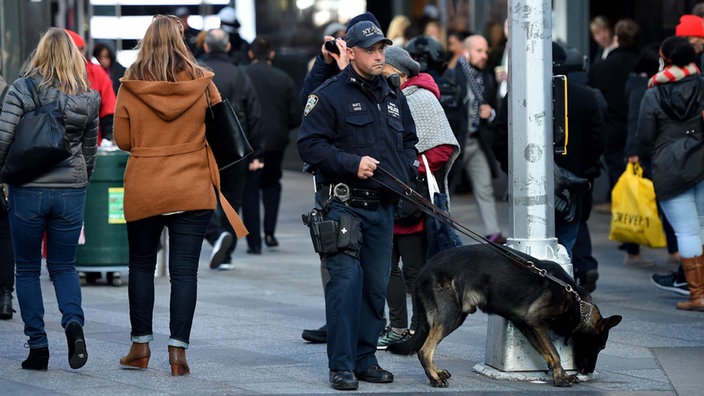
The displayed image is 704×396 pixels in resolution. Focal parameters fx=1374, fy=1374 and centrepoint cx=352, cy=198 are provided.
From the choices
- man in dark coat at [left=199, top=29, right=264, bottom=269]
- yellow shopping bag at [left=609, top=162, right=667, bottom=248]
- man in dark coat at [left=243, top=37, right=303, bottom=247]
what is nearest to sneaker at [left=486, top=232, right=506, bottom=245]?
yellow shopping bag at [left=609, top=162, right=667, bottom=248]

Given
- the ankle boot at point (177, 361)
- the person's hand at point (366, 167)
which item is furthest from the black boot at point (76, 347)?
the person's hand at point (366, 167)

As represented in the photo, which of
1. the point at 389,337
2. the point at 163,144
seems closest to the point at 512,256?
the point at 389,337

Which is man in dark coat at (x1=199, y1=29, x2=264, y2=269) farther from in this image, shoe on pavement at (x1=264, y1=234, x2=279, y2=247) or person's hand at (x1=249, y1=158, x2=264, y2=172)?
shoe on pavement at (x1=264, y1=234, x2=279, y2=247)

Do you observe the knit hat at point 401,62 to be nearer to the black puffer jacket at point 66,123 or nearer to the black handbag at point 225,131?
the black handbag at point 225,131

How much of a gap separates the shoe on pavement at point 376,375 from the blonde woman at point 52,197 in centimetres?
152

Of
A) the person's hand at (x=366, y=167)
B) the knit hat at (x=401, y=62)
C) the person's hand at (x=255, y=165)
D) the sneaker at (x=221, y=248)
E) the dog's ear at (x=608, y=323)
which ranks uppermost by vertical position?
the knit hat at (x=401, y=62)

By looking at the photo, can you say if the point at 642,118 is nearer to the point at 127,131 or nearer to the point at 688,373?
the point at 688,373

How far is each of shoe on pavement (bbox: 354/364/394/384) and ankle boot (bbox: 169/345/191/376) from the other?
94 centimetres

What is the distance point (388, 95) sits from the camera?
23.1ft

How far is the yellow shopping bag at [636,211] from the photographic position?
1093 centimetres

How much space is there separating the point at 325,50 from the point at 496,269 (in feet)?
5.64

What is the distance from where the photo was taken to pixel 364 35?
682cm

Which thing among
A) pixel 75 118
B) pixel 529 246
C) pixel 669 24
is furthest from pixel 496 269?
pixel 669 24

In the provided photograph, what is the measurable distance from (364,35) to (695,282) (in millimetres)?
3785
